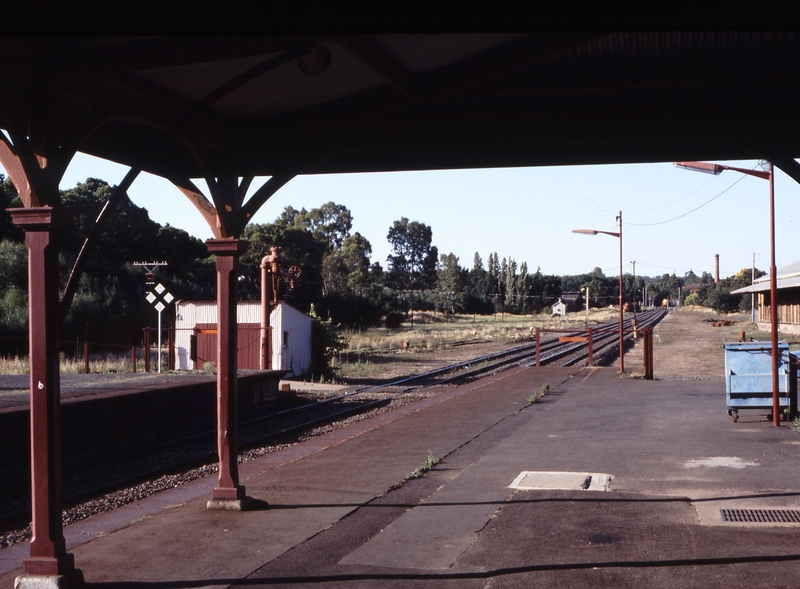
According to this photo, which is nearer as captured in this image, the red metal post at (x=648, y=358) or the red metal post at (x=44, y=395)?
the red metal post at (x=44, y=395)

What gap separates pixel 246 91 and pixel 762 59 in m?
4.02

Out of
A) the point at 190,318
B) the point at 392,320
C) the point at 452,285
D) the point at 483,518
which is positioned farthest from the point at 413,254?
the point at 483,518

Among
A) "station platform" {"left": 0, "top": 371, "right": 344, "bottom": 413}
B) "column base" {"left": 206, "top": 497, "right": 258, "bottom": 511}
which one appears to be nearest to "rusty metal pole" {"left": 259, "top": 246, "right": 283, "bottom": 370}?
"station platform" {"left": 0, "top": 371, "right": 344, "bottom": 413}

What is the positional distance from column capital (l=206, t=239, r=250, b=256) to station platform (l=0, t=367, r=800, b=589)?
2.29 meters

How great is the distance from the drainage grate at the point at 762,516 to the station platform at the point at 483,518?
0.11 metres

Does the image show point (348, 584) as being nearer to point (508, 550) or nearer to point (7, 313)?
point (508, 550)

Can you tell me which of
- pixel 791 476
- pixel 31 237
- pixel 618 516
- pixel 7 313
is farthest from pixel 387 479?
pixel 7 313

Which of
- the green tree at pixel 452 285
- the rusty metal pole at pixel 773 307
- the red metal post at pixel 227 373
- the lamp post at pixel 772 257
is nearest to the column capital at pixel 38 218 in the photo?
the red metal post at pixel 227 373

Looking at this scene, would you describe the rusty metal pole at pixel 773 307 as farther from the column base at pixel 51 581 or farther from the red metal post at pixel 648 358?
the column base at pixel 51 581

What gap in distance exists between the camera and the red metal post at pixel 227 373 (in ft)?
23.3

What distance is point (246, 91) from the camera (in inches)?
259

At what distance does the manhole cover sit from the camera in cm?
783

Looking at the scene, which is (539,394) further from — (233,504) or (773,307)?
(233,504)

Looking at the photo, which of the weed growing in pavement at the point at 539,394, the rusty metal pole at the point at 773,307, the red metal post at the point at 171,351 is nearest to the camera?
the rusty metal pole at the point at 773,307
